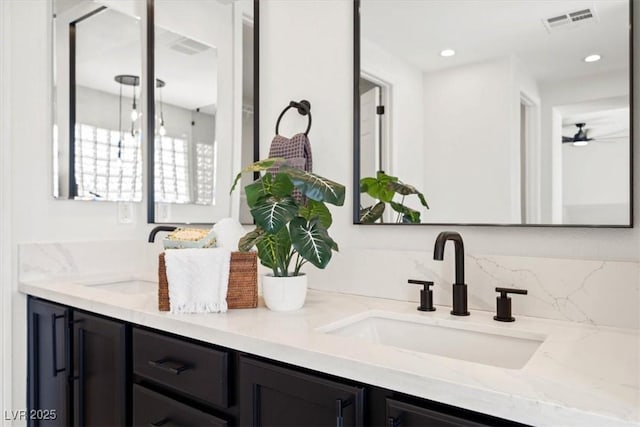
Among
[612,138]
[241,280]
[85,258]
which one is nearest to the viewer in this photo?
[612,138]

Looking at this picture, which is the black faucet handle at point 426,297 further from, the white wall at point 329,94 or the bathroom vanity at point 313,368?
the white wall at point 329,94

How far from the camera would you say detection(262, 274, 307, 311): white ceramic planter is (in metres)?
1.31

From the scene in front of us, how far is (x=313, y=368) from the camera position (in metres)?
0.92

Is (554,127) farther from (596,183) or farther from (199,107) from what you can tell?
(199,107)

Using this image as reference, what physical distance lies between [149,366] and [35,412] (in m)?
0.94

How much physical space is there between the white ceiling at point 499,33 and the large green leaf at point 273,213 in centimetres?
67

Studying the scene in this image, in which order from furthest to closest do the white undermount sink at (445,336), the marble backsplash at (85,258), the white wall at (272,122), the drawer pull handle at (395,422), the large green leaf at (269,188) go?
the marble backsplash at (85,258) < the white wall at (272,122) < the large green leaf at (269,188) < the white undermount sink at (445,336) < the drawer pull handle at (395,422)

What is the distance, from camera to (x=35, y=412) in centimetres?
184

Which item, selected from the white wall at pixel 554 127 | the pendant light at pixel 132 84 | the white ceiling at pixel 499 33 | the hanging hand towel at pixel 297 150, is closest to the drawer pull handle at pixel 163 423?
the hanging hand towel at pixel 297 150

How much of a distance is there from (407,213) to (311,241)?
42 centimetres

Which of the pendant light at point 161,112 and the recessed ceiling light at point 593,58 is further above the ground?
the pendant light at point 161,112

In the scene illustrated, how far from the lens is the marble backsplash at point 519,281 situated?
1.11 meters

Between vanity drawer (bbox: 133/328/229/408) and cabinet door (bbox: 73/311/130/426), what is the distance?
0.08m

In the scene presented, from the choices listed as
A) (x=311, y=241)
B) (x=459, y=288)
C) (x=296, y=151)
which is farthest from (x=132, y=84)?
(x=459, y=288)
